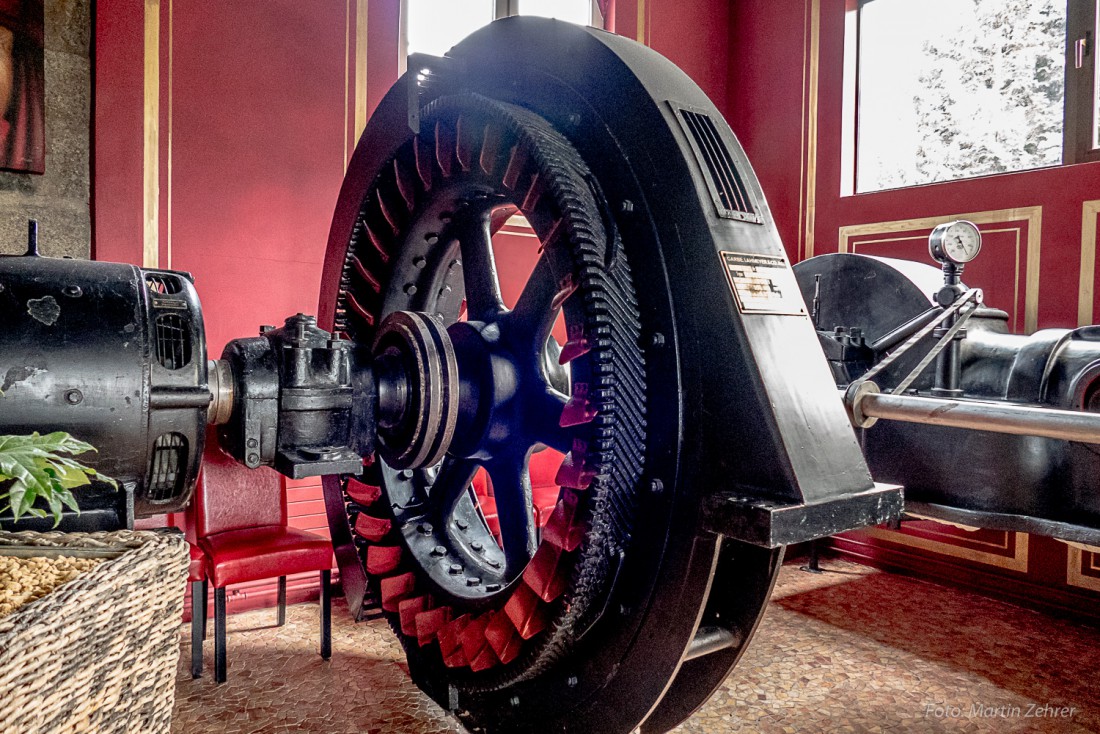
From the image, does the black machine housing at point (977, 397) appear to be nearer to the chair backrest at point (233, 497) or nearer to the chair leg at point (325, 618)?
the chair leg at point (325, 618)

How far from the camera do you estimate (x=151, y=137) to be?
3.04m

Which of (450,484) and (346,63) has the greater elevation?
(346,63)

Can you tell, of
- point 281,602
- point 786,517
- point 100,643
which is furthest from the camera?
point 281,602

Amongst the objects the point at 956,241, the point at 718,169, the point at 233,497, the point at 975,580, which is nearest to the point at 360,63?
the point at 233,497

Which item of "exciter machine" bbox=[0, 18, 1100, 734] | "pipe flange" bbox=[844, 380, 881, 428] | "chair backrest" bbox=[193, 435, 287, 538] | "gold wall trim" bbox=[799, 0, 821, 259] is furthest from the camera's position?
"gold wall trim" bbox=[799, 0, 821, 259]

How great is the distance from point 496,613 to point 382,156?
1048 mm

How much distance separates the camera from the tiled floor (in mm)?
2361

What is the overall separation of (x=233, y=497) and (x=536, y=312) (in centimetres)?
203

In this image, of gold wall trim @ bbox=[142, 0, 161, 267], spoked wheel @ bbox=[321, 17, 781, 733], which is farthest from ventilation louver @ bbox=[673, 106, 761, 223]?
gold wall trim @ bbox=[142, 0, 161, 267]

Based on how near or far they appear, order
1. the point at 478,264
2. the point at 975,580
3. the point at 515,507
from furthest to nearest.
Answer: the point at 975,580
the point at 478,264
the point at 515,507

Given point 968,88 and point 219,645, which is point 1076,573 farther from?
point 219,645

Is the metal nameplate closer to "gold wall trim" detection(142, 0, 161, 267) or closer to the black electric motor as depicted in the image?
the black electric motor

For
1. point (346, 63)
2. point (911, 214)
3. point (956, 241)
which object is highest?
point (346, 63)

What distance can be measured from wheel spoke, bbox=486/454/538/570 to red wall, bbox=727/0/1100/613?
3.00m
